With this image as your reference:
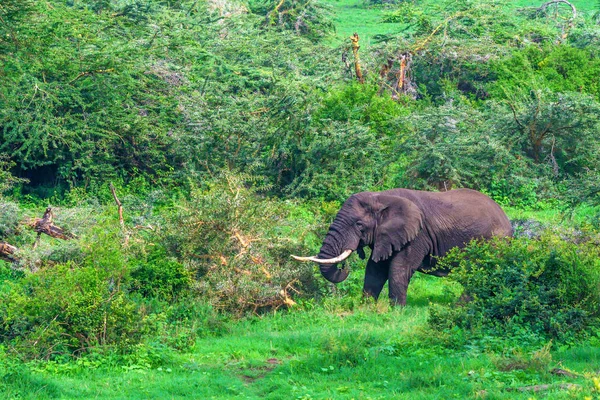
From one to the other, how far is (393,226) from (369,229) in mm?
347

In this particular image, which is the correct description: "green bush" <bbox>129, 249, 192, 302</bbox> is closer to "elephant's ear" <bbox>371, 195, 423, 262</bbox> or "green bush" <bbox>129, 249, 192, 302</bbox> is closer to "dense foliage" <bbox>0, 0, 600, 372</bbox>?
"dense foliage" <bbox>0, 0, 600, 372</bbox>

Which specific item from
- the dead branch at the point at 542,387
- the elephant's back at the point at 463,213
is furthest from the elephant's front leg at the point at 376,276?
the dead branch at the point at 542,387

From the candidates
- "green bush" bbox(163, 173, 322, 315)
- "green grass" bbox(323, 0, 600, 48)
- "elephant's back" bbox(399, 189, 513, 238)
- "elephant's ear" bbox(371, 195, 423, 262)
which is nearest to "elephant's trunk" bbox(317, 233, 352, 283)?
"green bush" bbox(163, 173, 322, 315)

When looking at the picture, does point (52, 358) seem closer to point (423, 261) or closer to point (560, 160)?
point (423, 261)

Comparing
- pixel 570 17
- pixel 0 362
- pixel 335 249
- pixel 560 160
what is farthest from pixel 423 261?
pixel 570 17

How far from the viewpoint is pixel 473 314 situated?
37.2 feet

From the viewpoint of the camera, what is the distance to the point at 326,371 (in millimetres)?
10156

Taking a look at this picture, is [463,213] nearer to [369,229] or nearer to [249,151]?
[369,229]

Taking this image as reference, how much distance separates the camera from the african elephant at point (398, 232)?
46.2ft

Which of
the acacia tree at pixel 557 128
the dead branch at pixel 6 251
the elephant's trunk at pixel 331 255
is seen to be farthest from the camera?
the acacia tree at pixel 557 128

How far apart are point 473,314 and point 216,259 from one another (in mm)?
4057

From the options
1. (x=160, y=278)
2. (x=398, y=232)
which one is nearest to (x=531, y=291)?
(x=398, y=232)

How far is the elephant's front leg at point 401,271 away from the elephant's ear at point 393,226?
0.18m

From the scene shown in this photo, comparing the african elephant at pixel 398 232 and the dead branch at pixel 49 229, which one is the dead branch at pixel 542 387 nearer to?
the african elephant at pixel 398 232
